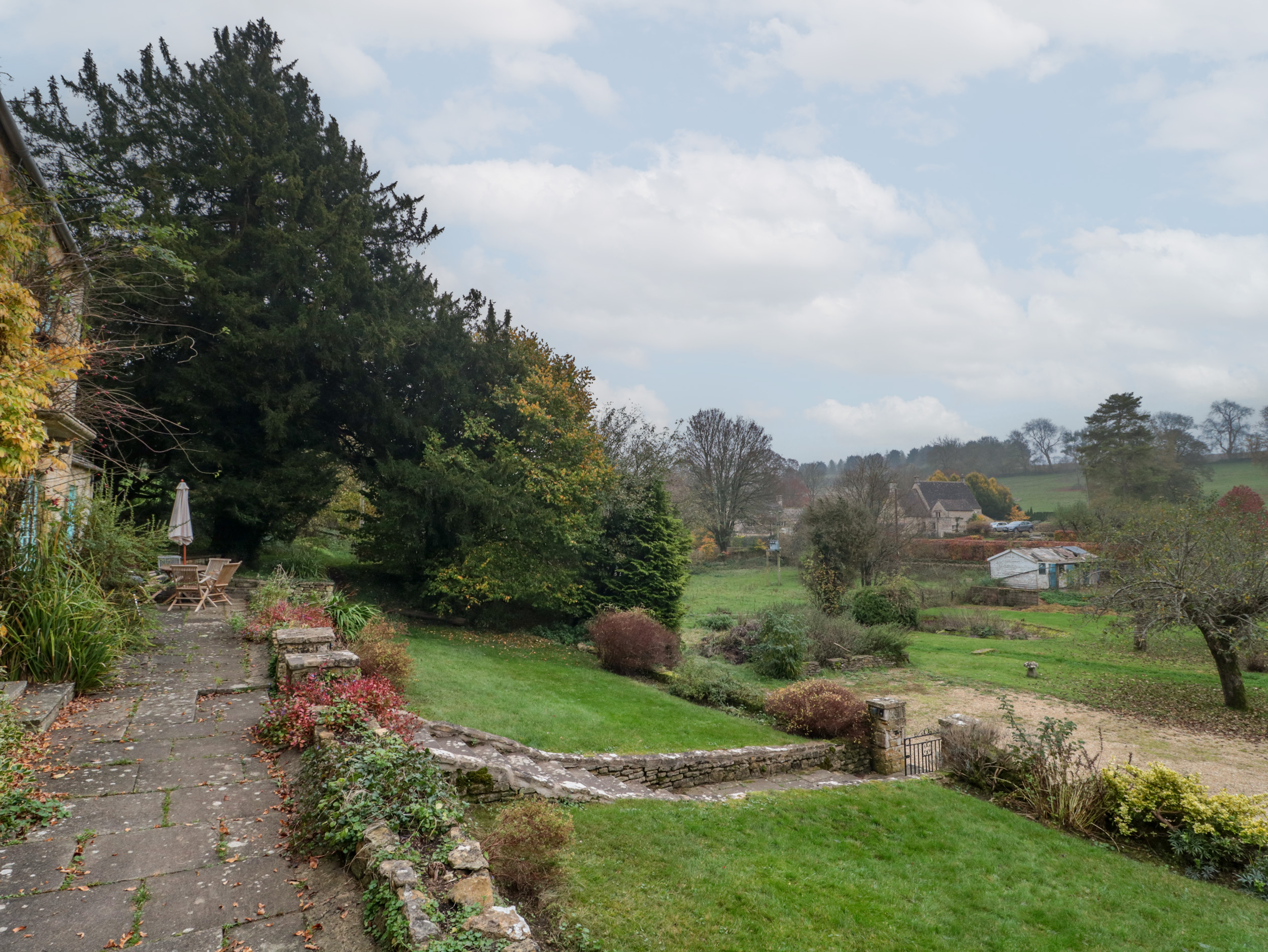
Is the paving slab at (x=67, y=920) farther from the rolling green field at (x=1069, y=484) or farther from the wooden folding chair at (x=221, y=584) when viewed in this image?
the rolling green field at (x=1069, y=484)

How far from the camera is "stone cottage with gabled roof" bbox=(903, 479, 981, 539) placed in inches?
2138

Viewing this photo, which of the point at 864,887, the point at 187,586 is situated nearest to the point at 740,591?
the point at 187,586

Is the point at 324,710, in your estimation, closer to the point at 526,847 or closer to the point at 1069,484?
the point at 526,847

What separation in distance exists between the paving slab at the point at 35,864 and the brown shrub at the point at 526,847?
2.68 metres

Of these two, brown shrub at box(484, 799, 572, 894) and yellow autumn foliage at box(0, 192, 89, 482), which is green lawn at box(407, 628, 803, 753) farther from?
yellow autumn foliage at box(0, 192, 89, 482)

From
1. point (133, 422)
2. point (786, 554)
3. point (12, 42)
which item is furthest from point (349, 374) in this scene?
point (786, 554)

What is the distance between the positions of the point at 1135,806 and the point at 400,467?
52.9ft

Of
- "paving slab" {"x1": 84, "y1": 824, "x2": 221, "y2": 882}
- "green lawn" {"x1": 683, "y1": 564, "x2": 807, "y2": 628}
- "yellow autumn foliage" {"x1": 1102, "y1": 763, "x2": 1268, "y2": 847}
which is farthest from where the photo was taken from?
"green lawn" {"x1": 683, "y1": 564, "x2": 807, "y2": 628}

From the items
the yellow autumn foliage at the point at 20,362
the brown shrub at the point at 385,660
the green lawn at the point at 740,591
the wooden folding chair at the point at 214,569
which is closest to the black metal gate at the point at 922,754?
the brown shrub at the point at 385,660

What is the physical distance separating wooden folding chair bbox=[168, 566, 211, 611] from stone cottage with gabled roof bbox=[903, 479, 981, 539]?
5041cm

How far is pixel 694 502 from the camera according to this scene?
35.9 metres

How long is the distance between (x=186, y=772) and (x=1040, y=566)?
38.8 metres

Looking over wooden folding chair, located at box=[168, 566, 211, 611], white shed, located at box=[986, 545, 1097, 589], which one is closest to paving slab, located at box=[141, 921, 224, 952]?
wooden folding chair, located at box=[168, 566, 211, 611]

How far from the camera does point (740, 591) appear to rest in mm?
32750
